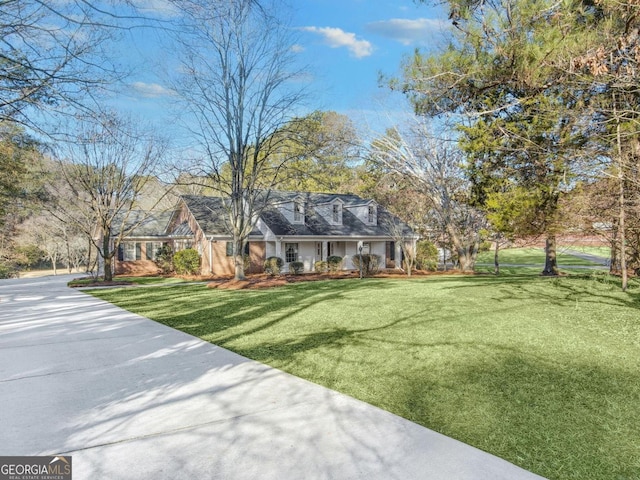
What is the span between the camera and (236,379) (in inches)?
186

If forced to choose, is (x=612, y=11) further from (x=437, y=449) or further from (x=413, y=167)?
(x=413, y=167)

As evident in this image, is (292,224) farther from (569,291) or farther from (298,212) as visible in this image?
(569,291)

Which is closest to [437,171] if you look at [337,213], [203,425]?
[337,213]

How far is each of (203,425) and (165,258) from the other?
23.6 meters

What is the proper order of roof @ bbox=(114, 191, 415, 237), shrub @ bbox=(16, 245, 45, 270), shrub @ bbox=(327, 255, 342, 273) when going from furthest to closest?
shrub @ bbox=(16, 245, 45, 270) < roof @ bbox=(114, 191, 415, 237) < shrub @ bbox=(327, 255, 342, 273)

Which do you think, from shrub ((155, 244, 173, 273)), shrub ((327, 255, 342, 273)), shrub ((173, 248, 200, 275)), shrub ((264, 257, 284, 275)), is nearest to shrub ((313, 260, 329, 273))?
shrub ((327, 255, 342, 273))

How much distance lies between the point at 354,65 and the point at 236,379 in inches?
737

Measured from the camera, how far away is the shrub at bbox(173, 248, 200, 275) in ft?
75.5

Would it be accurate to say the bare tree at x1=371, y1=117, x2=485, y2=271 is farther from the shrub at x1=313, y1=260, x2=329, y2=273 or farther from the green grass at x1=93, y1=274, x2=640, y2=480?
the green grass at x1=93, y1=274, x2=640, y2=480

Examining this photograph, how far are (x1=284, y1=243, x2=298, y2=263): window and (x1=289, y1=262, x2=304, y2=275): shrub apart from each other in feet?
3.83

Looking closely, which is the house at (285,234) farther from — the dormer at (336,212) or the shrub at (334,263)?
the shrub at (334,263)

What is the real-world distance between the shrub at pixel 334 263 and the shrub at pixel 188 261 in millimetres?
7242

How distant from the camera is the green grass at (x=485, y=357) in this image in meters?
3.22

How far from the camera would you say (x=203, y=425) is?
11.5 ft
